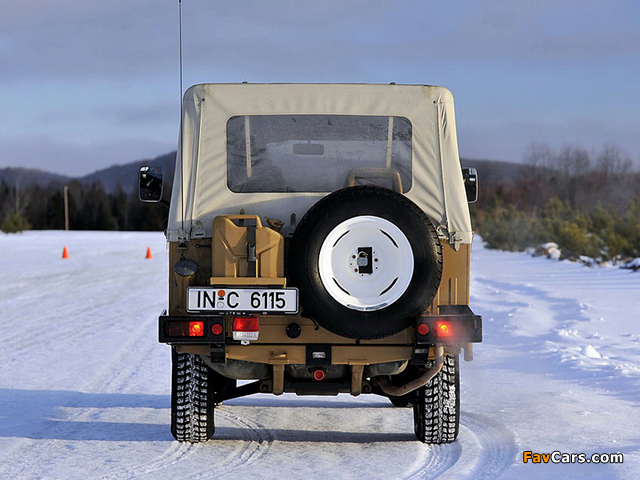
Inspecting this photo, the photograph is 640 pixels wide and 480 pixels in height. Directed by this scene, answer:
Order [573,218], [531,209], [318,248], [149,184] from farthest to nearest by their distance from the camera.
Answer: [531,209]
[573,218]
[149,184]
[318,248]

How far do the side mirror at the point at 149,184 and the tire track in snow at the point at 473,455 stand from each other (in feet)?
8.14

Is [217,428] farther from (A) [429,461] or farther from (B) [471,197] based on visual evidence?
(B) [471,197]

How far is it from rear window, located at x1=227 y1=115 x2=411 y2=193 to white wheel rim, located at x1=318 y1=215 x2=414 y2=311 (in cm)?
77

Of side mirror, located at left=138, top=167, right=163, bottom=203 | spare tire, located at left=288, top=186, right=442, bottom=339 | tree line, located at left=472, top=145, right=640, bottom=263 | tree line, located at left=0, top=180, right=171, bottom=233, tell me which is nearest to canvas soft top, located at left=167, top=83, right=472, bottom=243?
side mirror, located at left=138, top=167, right=163, bottom=203

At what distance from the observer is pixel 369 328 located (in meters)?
4.99

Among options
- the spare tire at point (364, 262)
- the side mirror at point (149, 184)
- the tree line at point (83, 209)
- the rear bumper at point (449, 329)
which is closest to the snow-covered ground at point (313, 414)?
the rear bumper at point (449, 329)

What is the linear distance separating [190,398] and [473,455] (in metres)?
1.81

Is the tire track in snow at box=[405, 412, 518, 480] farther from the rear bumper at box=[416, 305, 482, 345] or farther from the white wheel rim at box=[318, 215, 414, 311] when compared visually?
the white wheel rim at box=[318, 215, 414, 311]

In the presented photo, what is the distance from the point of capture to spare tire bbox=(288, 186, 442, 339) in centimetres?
493

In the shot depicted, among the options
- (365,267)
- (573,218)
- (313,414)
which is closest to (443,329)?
(365,267)

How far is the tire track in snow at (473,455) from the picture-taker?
4.82 metres

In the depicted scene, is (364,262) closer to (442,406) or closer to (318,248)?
(318,248)

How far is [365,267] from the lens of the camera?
16.3 ft

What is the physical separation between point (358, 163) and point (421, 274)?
3.48 feet
